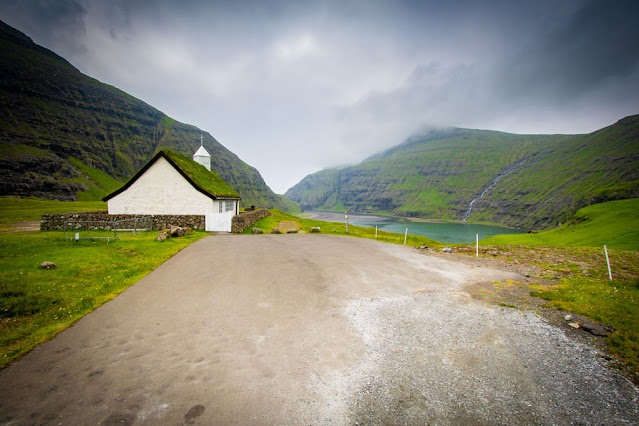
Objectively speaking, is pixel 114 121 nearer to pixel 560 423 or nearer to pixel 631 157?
pixel 560 423

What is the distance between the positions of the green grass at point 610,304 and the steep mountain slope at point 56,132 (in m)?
133

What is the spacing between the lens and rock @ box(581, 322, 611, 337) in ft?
22.9

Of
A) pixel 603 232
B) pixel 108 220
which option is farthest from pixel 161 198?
pixel 603 232

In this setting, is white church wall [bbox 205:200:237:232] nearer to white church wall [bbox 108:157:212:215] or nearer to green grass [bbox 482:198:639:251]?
white church wall [bbox 108:157:212:215]

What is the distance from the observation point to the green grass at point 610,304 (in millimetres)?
6305

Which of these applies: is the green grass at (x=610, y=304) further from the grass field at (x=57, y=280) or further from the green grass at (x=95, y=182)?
the green grass at (x=95, y=182)

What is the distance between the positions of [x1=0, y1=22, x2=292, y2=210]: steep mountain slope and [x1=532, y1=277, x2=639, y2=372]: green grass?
13325 cm

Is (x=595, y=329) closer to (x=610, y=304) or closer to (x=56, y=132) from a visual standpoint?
(x=610, y=304)

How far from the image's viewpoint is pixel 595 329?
7125 millimetres

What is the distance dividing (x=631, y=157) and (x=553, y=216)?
5632cm

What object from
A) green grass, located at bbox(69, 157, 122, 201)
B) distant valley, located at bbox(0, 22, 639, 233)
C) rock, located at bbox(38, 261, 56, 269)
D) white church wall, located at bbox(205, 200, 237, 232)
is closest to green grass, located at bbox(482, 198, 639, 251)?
distant valley, located at bbox(0, 22, 639, 233)

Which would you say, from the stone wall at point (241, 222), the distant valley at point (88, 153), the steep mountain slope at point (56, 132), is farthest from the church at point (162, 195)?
the steep mountain slope at point (56, 132)

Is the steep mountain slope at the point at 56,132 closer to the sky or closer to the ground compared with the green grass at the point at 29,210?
closer to the sky

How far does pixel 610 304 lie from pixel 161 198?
3403 cm
